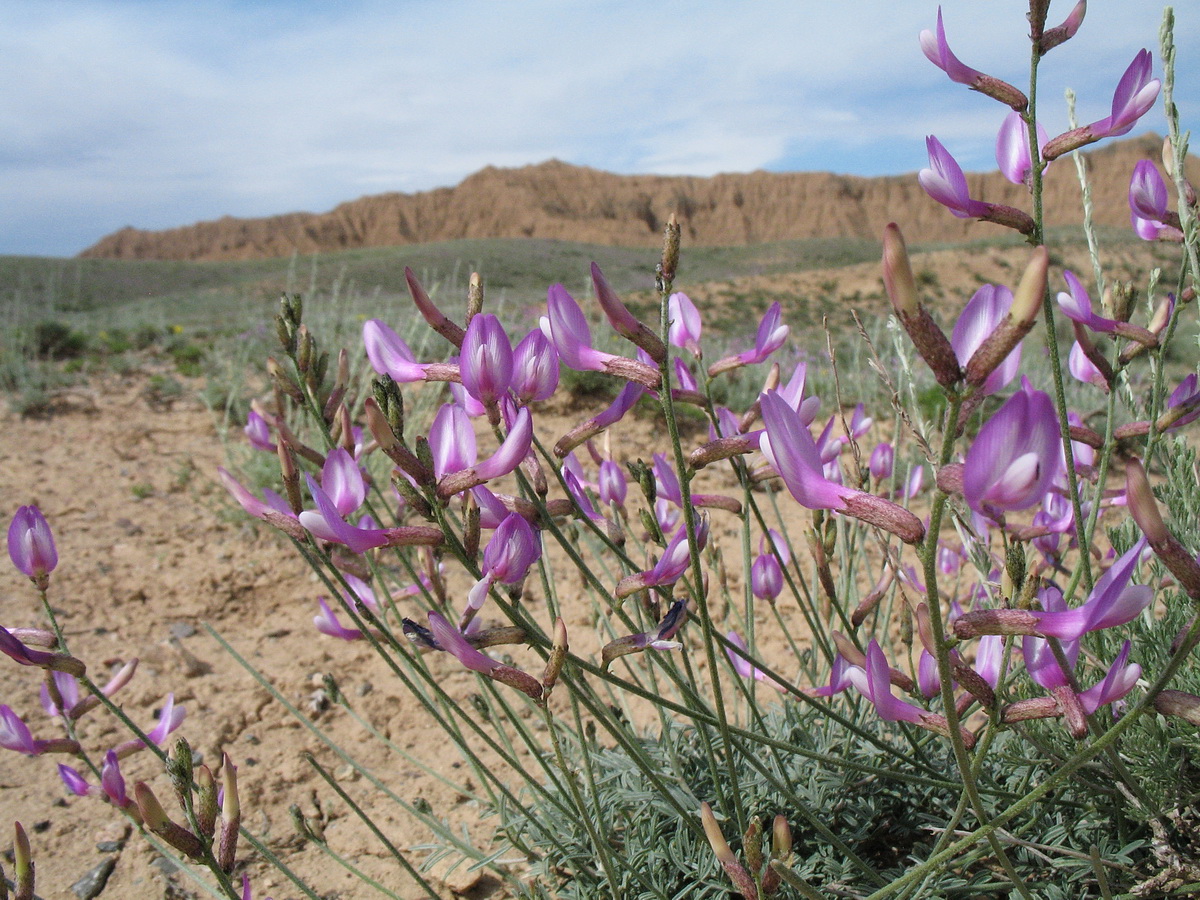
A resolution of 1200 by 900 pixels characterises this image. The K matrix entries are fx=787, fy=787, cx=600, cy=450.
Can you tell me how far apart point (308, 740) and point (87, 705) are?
1099 mm

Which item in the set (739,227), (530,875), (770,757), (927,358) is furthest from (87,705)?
(739,227)

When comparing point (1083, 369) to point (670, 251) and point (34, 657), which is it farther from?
point (34, 657)

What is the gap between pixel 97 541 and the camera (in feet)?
12.1

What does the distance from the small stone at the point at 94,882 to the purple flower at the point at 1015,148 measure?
250 cm

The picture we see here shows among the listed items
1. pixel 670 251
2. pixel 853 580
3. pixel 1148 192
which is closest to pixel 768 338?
pixel 670 251

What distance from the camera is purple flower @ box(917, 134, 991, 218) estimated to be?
103 centimetres

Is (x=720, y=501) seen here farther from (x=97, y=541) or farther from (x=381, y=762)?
(x=97, y=541)

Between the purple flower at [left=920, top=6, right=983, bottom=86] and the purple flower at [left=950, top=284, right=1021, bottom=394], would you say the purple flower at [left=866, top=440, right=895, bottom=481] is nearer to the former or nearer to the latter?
the purple flower at [left=920, top=6, right=983, bottom=86]

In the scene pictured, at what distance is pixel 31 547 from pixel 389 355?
0.72 meters

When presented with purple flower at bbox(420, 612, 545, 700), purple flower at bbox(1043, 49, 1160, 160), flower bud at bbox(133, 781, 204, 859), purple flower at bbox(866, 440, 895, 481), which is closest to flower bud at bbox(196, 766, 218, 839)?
flower bud at bbox(133, 781, 204, 859)

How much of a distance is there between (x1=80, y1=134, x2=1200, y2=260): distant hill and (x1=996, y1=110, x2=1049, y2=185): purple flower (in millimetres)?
70332

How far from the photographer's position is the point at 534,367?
113cm

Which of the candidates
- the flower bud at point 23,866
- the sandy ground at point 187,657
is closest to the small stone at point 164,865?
the sandy ground at point 187,657

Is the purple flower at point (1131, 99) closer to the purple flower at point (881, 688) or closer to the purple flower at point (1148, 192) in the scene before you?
the purple flower at point (1148, 192)
